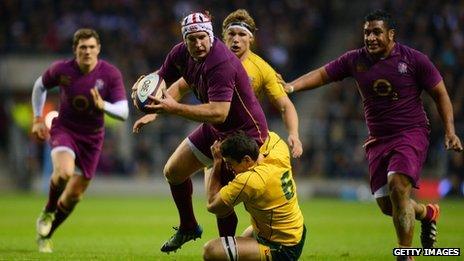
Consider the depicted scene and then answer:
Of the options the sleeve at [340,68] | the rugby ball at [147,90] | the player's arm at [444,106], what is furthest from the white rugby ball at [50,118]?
the player's arm at [444,106]

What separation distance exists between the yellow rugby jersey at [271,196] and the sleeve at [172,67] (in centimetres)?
143

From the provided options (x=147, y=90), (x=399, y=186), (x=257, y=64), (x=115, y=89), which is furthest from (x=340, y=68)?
(x=115, y=89)

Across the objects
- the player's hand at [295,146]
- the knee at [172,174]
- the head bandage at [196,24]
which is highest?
the head bandage at [196,24]

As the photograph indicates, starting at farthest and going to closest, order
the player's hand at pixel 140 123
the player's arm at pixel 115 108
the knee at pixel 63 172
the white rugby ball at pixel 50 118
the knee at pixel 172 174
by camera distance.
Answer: the white rugby ball at pixel 50 118, the knee at pixel 63 172, the player's arm at pixel 115 108, the knee at pixel 172 174, the player's hand at pixel 140 123

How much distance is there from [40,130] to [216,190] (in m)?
4.07

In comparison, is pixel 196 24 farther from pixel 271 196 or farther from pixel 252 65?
pixel 271 196

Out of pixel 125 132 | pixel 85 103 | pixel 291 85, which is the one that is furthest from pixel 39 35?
pixel 291 85

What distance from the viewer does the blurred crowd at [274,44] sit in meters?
26.3

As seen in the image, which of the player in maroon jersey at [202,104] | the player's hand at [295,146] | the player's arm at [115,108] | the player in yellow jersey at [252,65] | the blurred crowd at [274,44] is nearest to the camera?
the player in maroon jersey at [202,104]

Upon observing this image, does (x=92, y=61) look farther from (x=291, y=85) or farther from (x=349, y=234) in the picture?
(x=349, y=234)

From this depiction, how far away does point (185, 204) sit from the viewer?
10641 millimetres

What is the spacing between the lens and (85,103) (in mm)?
12852

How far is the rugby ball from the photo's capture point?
30.1 ft

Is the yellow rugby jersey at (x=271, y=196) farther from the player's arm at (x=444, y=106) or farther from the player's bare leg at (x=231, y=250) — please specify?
the player's arm at (x=444, y=106)
